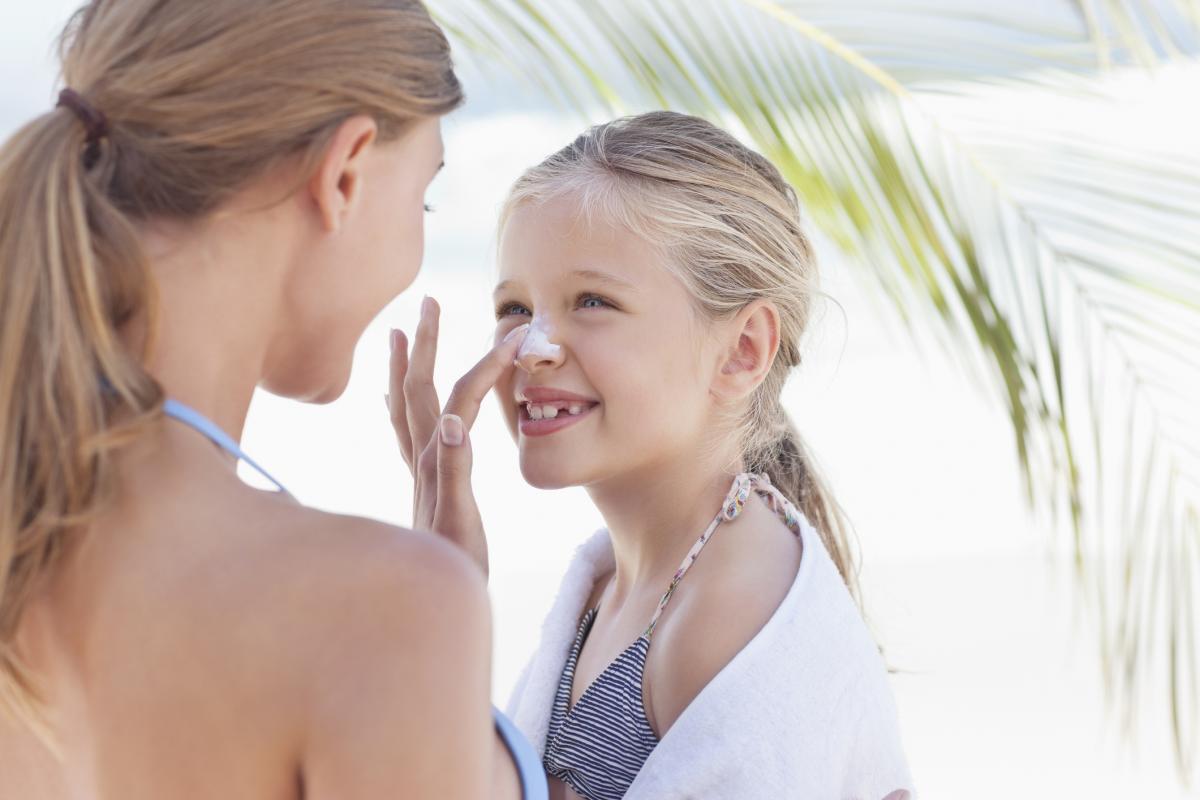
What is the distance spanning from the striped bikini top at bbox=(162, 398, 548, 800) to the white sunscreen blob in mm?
741

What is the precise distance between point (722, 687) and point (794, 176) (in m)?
1.10

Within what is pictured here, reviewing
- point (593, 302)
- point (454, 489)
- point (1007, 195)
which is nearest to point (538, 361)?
point (593, 302)

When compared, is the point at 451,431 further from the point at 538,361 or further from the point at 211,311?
the point at 211,311

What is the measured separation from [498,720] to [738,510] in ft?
2.59

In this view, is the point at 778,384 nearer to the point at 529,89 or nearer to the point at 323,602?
→ the point at 529,89

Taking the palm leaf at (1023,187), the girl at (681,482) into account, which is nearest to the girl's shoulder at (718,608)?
the girl at (681,482)

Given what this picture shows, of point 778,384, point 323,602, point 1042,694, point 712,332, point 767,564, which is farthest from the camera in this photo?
point 1042,694

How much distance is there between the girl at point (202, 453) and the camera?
39.9 inches

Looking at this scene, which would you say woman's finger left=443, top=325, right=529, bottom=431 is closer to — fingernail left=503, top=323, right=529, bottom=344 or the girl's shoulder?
fingernail left=503, top=323, right=529, bottom=344

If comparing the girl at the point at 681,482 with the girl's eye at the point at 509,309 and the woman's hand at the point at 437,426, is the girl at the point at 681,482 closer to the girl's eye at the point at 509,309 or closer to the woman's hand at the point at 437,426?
the girl's eye at the point at 509,309

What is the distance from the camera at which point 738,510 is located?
6.48 ft

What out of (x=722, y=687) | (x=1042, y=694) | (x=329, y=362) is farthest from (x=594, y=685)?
(x=1042, y=694)

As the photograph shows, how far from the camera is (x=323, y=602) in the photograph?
39.8 inches

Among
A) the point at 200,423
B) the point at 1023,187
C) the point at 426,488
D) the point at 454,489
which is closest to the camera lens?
the point at 200,423
